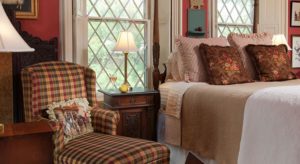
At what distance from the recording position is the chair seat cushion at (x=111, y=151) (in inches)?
90.2

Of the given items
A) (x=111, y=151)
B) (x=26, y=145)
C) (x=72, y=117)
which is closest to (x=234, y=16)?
(x=72, y=117)

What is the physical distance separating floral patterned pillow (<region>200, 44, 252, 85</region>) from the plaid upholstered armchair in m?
1.05

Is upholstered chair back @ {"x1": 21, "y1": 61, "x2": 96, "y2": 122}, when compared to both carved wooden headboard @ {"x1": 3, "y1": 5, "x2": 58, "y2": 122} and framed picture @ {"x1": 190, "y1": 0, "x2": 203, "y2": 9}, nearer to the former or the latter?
carved wooden headboard @ {"x1": 3, "y1": 5, "x2": 58, "y2": 122}

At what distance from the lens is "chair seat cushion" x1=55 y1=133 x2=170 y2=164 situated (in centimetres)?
229

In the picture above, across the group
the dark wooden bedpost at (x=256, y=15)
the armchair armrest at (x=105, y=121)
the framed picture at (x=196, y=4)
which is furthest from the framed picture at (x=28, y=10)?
the dark wooden bedpost at (x=256, y=15)

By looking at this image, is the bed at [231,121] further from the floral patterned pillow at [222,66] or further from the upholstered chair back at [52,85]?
the upholstered chair back at [52,85]

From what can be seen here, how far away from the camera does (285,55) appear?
385 cm

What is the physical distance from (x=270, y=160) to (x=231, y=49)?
141 cm

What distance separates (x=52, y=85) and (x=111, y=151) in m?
0.85

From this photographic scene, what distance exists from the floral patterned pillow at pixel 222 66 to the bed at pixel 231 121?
0.10 meters

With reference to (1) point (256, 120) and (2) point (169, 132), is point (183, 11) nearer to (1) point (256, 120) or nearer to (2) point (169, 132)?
(2) point (169, 132)

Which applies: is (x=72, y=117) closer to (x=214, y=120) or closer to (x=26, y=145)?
(x=26, y=145)

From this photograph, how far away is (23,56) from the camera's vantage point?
3.29 metres

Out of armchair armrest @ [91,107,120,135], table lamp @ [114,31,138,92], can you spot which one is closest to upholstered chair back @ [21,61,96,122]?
armchair armrest @ [91,107,120,135]
